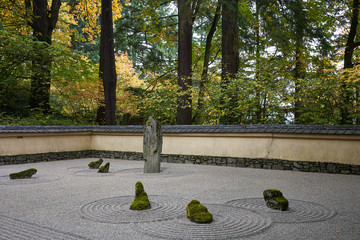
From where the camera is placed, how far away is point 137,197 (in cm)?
537

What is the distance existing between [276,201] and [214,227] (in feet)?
4.49

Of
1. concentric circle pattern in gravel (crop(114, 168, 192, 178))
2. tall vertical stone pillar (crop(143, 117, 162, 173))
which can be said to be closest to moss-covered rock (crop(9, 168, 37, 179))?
concentric circle pattern in gravel (crop(114, 168, 192, 178))

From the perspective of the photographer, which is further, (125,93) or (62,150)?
(125,93)

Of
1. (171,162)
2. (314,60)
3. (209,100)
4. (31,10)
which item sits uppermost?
(31,10)

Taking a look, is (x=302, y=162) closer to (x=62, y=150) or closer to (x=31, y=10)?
(x=62, y=150)

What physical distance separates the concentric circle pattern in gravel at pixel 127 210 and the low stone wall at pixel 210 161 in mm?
5262

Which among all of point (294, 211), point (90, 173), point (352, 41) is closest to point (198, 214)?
point (294, 211)

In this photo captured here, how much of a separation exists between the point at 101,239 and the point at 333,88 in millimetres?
9754

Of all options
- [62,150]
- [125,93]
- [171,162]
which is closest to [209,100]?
[171,162]

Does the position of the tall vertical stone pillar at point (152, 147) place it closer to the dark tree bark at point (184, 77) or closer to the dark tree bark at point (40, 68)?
the dark tree bark at point (184, 77)

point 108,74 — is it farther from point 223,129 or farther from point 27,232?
point 27,232

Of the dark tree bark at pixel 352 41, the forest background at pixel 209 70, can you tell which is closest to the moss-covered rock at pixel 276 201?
the forest background at pixel 209 70

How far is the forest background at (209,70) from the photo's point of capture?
12.2 meters

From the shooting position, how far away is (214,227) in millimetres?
4168
